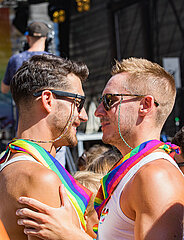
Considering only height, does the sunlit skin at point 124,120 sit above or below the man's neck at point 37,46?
below

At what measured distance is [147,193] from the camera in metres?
1.38

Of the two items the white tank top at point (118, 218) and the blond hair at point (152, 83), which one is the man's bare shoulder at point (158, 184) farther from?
the blond hair at point (152, 83)

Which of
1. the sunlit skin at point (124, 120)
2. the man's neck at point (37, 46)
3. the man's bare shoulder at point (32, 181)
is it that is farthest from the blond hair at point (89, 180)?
the man's neck at point (37, 46)

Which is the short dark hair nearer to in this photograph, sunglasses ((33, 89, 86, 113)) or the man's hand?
sunglasses ((33, 89, 86, 113))

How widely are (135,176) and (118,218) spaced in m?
0.21

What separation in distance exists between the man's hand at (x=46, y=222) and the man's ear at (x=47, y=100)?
628 millimetres

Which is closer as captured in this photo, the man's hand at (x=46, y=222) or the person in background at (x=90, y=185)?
the man's hand at (x=46, y=222)

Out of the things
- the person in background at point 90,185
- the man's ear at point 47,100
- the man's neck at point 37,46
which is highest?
the man's neck at point 37,46

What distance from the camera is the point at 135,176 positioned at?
1482mm

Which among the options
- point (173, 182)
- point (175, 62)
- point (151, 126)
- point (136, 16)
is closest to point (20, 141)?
point (151, 126)

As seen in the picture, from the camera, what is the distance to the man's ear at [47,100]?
205 cm

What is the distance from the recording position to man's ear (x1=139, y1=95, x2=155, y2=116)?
191 cm

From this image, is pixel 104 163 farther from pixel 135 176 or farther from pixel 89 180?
pixel 135 176

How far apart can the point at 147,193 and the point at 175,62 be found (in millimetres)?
8321
